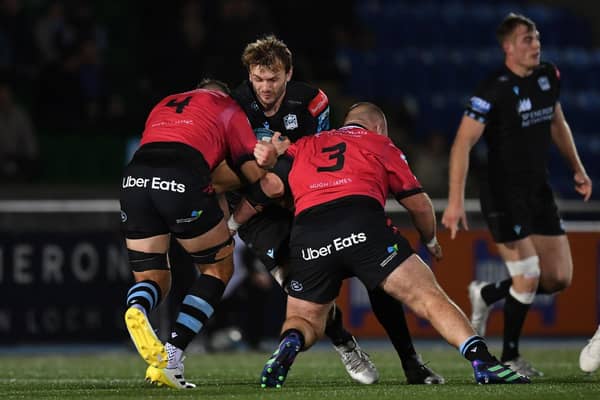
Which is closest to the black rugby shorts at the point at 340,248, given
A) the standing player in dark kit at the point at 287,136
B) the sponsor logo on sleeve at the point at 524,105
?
the standing player in dark kit at the point at 287,136

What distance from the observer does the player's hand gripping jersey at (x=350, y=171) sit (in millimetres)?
7410

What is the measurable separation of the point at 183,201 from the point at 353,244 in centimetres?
100

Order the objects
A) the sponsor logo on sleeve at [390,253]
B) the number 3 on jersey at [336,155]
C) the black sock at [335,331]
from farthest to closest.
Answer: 1. the black sock at [335,331]
2. the number 3 on jersey at [336,155]
3. the sponsor logo on sleeve at [390,253]

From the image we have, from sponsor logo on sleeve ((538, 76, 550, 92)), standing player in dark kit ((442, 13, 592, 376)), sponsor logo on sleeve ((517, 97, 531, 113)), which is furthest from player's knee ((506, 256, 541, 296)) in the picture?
sponsor logo on sleeve ((538, 76, 550, 92))

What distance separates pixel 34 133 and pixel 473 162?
4918 millimetres

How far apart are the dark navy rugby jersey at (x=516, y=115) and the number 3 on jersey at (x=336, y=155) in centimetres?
163

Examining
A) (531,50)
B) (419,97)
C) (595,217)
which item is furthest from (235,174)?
(419,97)

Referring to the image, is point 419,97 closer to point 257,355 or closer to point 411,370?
point 257,355

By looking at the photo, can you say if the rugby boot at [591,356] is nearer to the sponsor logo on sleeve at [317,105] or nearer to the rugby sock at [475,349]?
the rugby sock at [475,349]

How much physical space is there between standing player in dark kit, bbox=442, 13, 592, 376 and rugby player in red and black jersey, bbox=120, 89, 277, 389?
182cm

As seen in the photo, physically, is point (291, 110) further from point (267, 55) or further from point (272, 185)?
point (272, 185)

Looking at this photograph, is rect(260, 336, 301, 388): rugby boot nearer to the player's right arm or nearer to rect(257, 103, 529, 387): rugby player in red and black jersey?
rect(257, 103, 529, 387): rugby player in red and black jersey

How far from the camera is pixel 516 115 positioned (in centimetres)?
899

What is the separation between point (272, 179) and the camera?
7.71 metres
